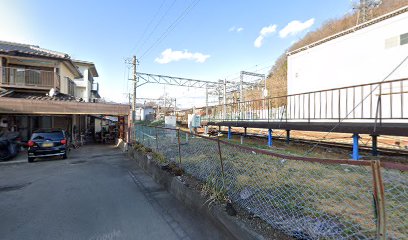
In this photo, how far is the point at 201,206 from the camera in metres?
3.29

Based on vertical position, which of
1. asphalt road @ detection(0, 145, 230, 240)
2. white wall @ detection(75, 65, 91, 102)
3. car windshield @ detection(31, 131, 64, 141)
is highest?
white wall @ detection(75, 65, 91, 102)

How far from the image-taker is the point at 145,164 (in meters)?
6.99

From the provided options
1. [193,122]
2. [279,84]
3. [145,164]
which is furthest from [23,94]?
[279,84]

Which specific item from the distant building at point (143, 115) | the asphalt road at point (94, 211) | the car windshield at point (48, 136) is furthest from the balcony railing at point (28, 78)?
the distant building at point (143, 115)

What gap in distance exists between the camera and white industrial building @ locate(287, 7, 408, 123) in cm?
777

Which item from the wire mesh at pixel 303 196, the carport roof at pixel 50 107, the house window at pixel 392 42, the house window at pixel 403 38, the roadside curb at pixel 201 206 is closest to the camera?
the wire mesh at pixel 303 196

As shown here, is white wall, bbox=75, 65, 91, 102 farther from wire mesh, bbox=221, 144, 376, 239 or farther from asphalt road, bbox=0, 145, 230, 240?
wire mesh, bbox=221, 144, 376, 239

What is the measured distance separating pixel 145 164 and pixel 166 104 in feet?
120

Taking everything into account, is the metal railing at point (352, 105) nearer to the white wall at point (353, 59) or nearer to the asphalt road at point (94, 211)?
the white wall at point (353, 59)

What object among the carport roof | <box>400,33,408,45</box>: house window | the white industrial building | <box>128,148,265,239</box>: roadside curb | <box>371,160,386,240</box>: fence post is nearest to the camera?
<box>371,160,386,240</box>: fence post

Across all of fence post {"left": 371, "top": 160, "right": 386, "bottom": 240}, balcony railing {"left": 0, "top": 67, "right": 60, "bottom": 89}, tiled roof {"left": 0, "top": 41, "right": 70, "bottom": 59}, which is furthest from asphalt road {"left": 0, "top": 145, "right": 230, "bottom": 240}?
tiled roof {"left": 0, "top": 41, "right": 70, "bottom": 59}

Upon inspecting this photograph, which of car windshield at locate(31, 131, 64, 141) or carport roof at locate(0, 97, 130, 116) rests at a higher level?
carport roof at locate(0, 97, 130, 116)

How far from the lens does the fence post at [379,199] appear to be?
4.84 feet

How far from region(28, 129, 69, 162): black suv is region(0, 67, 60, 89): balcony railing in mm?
7529
